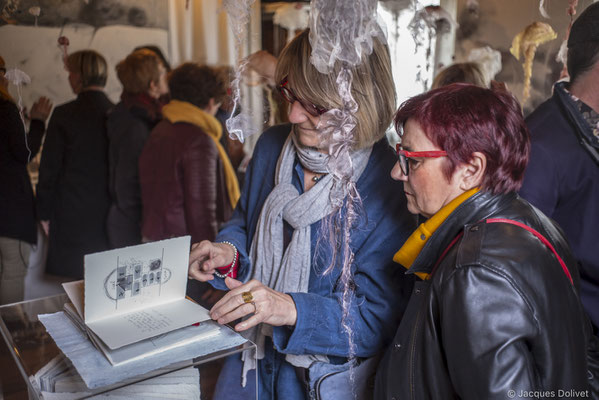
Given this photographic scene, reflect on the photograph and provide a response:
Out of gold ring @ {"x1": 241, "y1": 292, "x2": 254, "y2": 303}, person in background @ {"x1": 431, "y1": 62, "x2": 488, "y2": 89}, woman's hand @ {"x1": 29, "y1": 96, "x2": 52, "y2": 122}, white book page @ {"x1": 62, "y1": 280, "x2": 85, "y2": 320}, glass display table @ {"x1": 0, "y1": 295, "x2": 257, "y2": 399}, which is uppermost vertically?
person in background @ {"x1": 431, "y1": 62, "x2": 488, "y2": 89}

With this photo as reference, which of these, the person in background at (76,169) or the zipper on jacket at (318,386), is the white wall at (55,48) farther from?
the zipper on jacket at (318,386)

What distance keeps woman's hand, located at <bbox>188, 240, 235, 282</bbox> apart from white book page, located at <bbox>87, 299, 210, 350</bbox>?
0.62 feet

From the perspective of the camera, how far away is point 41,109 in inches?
87.8

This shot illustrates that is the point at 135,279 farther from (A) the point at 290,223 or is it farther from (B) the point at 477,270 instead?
(B) the point at 477,270

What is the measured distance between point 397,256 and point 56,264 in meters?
1.86

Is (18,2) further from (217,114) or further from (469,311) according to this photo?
(469,311)

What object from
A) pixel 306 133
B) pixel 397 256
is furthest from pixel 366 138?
pixel 397 256

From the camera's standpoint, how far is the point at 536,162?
4.49ft

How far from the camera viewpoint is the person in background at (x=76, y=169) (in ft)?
7.55

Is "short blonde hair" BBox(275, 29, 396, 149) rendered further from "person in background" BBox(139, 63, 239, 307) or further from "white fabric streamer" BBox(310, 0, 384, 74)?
"person in background" BBox(139, 63, 239, 307)

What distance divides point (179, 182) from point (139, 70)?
2.00 ft

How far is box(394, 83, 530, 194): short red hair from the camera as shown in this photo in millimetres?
1023

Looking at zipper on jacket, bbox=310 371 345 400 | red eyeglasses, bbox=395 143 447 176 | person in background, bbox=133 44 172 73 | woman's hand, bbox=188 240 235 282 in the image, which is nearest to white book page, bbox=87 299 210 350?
woman's hand, bbox=188 240 235 282

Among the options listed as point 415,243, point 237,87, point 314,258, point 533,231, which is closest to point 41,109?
point 237,87
